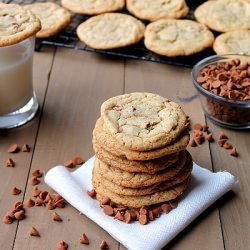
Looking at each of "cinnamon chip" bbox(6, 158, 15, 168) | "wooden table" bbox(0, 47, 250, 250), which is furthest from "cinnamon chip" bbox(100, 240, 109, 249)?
"cinnamon chip" bbox(6, 158, 15, 168)

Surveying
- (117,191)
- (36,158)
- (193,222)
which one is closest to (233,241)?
(193,222)

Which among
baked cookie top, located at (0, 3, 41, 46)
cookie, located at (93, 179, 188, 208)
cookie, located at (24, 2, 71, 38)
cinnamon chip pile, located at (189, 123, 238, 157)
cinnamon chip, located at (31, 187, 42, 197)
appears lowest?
cinnamon chip, located at (31, 187, 42, 197)

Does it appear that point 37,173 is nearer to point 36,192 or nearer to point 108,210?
point 36,192

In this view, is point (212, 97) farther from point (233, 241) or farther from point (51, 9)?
point (51, 9)

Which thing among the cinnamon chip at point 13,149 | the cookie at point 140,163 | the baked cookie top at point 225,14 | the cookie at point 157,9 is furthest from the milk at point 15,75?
the baked cookie top at point 225,14

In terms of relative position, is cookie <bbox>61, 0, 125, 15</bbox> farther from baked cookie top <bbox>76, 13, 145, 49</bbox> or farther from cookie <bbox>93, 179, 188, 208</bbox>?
cookie <bbox>93, 179, 188, 208</bbox>

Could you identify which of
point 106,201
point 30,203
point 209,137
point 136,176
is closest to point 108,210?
point 106,201

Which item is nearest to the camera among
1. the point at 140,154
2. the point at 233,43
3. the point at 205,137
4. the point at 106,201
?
the point at 140,154
